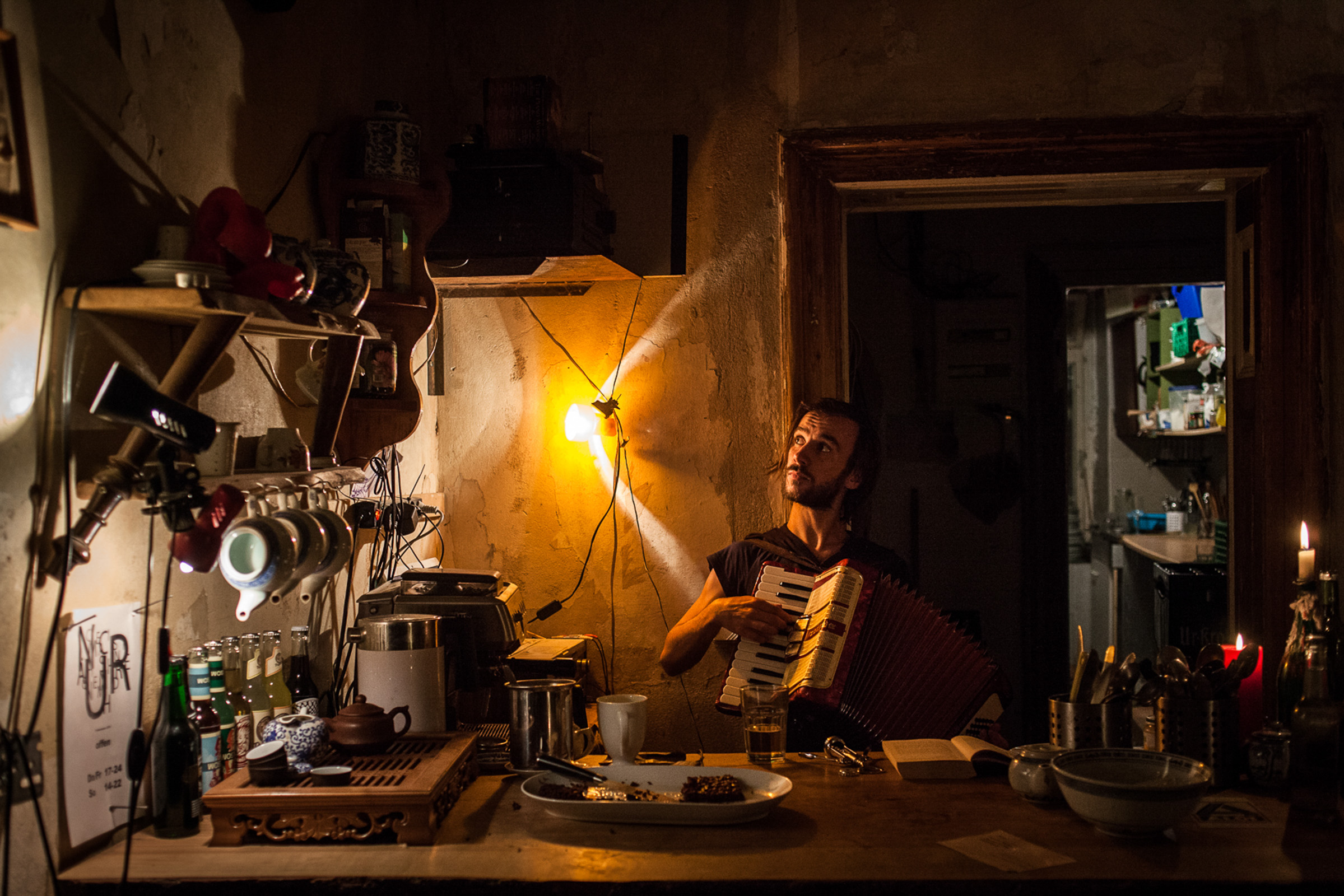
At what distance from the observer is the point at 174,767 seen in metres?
1.64

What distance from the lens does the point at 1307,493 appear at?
2791 mm

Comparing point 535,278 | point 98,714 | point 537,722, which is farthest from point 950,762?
point 535,278

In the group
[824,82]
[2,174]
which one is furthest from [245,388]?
[824,82]

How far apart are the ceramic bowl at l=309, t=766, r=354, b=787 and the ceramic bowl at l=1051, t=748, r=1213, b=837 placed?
115 cm

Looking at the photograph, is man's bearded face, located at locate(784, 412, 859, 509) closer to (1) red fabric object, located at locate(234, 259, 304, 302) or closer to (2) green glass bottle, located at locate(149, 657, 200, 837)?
(1) red fabric object, located at locate(234, 259, 304, 302)

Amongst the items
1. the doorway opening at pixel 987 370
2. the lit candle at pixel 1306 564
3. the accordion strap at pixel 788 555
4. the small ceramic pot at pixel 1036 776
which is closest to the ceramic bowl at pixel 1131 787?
the small ceramic pot at pixel 1036 776

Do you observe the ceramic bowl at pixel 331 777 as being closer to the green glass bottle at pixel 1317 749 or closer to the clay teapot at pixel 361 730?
the clay teapot at pixel 361 730

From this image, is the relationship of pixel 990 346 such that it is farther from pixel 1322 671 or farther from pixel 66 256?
pixel 66 256

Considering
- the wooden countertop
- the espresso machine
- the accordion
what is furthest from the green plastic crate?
the espresso machine

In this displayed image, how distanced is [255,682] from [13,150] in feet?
3.41

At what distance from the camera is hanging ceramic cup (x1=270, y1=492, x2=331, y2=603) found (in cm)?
177

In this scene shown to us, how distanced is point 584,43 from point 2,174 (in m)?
2.02

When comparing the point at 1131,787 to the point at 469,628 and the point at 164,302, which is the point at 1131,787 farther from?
the point at 164,302

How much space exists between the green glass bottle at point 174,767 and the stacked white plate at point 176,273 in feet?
1.97
